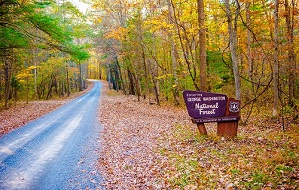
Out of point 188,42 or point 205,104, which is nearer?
point 205,104

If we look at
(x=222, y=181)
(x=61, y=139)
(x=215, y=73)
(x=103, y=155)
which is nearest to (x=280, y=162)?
(x=222, y=181)

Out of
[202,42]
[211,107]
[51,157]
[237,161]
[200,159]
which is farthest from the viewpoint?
[202,42]

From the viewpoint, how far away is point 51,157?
8.88 m

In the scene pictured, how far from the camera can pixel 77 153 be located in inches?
364

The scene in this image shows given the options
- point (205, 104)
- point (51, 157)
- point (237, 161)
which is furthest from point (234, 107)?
point (51, 157)

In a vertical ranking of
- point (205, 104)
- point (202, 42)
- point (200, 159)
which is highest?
point (202, 42)

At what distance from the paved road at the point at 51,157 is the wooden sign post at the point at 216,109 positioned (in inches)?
158

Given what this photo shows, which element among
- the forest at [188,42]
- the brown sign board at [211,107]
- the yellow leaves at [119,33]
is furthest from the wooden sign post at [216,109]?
the yellow leaves at [119,33]

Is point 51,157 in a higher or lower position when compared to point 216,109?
lower

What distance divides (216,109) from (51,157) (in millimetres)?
6096

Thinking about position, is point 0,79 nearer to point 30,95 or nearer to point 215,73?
point 30,95

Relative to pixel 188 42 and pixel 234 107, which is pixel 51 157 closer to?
pixel 234 107

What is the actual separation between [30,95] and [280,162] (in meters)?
38.0

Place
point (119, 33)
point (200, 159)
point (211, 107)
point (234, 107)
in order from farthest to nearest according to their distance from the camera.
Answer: point (119, 33) < point (211, 107) < point (234, 107) < point (200, 159)
